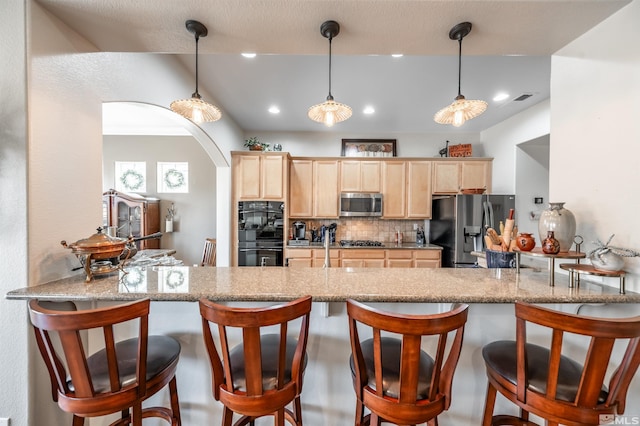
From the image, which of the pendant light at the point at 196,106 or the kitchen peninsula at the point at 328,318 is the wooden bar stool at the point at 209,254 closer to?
the kitchen peninsula at the point at 328,318

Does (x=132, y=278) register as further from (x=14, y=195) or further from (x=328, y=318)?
(x=328, y=318)

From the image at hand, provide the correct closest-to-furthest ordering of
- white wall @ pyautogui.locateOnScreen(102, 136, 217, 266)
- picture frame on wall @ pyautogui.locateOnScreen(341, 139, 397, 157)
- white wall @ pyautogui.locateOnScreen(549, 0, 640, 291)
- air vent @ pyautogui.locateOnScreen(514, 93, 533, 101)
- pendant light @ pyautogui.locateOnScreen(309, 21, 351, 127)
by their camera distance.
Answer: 1. white wall @ pyautogui.locateOnScreen(549, 0, 640, 291)
2. pendant light @ pyautogui.locateOnScreen(309, 21, 351, 127)
3. air vent @ pyautogui.locateOnScreen(514, 93, 533, 101)
4. picture frame on wall @ pyautogui.locateOnScreen(341, 139, 397, 157)
5. white wall @ pyautogui.locateOnScreen(102, 136, 217, 266)

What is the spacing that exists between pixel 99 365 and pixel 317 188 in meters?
3.45

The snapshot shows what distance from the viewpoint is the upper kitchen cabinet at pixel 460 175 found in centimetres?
414

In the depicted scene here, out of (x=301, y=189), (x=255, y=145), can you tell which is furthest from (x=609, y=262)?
(x=255, y=145)

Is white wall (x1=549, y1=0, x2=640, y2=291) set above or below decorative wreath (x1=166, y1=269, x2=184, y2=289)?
above

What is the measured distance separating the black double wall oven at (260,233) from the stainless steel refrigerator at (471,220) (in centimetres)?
254

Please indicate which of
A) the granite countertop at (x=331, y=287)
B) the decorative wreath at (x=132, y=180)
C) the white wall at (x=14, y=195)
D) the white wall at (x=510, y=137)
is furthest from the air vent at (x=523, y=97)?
the decorative wreath at (x=132, y=180)

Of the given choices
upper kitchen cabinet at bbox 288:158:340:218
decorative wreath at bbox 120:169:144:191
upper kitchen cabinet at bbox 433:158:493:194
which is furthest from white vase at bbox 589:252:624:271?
decorative wreath at bbox 120:169:144:191

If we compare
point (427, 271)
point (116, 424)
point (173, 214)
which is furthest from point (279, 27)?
point (173, 214)

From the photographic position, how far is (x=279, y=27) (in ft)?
4.89

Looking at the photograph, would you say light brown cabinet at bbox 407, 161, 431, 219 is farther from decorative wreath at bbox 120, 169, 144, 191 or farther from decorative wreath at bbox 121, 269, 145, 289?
decorative wreath at bbox 120, 169, 144, 191

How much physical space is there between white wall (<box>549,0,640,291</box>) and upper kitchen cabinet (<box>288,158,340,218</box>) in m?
2.89

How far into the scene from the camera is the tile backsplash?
4.51 meters
